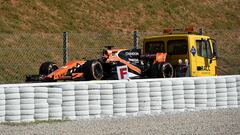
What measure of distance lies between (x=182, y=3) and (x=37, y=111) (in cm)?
2595

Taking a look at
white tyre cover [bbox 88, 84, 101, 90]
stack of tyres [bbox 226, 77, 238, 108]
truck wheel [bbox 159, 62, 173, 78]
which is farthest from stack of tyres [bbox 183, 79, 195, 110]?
truck wheel [bbox 159, 62, 173, 78]

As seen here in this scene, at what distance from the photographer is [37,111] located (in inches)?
472

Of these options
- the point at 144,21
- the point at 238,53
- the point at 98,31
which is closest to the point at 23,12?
the point at 98,31

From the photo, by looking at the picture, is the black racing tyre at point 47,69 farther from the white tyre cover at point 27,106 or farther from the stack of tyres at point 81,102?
the white tyre cover at point 27,106

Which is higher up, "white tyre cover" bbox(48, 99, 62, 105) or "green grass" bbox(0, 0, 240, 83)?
"green grass" bbox(0, 0, 240, 83)

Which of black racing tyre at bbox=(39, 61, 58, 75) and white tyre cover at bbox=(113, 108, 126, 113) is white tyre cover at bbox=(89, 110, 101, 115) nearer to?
white tyre cover at bbox=(113, 108, 126, 113)

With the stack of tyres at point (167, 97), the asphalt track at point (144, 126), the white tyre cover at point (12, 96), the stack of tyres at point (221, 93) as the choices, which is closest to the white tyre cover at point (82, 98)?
the asphalt track at point (144, 126)

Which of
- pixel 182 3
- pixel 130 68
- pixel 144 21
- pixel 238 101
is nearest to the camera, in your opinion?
pixel 238 101

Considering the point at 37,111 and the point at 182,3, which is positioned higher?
the point at 182,3

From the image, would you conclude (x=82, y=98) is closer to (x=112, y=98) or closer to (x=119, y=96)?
(x=112, y=98)

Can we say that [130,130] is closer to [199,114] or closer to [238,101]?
[199,114]

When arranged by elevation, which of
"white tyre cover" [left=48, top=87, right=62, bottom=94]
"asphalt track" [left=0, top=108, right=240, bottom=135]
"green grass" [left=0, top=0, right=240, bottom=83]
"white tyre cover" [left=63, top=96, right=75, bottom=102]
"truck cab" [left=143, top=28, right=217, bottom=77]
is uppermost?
"green grass" [left=0, top=0, right=240, bottom=83]

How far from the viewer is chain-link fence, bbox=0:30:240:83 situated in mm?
20097

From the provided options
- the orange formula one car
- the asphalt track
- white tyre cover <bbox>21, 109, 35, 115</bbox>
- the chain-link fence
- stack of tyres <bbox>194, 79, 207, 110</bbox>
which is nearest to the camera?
the asphalt track
